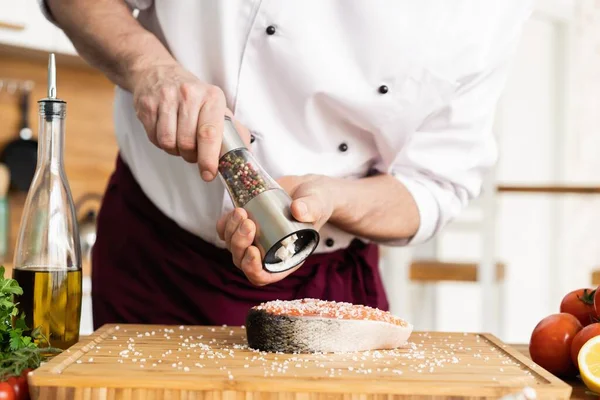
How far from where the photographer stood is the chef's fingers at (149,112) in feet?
3.73

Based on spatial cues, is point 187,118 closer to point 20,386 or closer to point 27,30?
point 20,386

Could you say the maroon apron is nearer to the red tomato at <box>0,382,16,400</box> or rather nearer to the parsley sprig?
the parsley sprig

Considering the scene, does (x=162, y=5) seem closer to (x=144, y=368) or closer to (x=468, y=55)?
(x=468, y=55)

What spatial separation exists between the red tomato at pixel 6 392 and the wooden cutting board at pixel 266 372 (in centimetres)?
2

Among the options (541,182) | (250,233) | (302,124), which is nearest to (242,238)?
(250,233)

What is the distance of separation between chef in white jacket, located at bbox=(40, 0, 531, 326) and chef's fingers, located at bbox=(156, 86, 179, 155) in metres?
0.17

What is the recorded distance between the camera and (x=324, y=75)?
1.38 meters

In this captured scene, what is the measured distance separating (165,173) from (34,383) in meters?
Result: 0.61

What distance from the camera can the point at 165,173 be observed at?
4.76 feet

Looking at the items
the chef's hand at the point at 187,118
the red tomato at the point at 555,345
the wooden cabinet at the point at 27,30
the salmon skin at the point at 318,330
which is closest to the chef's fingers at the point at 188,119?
the chef's hand at the point at 187,118

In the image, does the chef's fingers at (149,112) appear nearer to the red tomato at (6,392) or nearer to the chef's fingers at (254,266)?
the chef's fingers at (254,266)

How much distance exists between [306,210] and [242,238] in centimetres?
9

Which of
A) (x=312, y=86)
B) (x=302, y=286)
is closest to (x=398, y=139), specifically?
(x=312, y=86)

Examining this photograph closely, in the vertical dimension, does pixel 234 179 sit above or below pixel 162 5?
below
